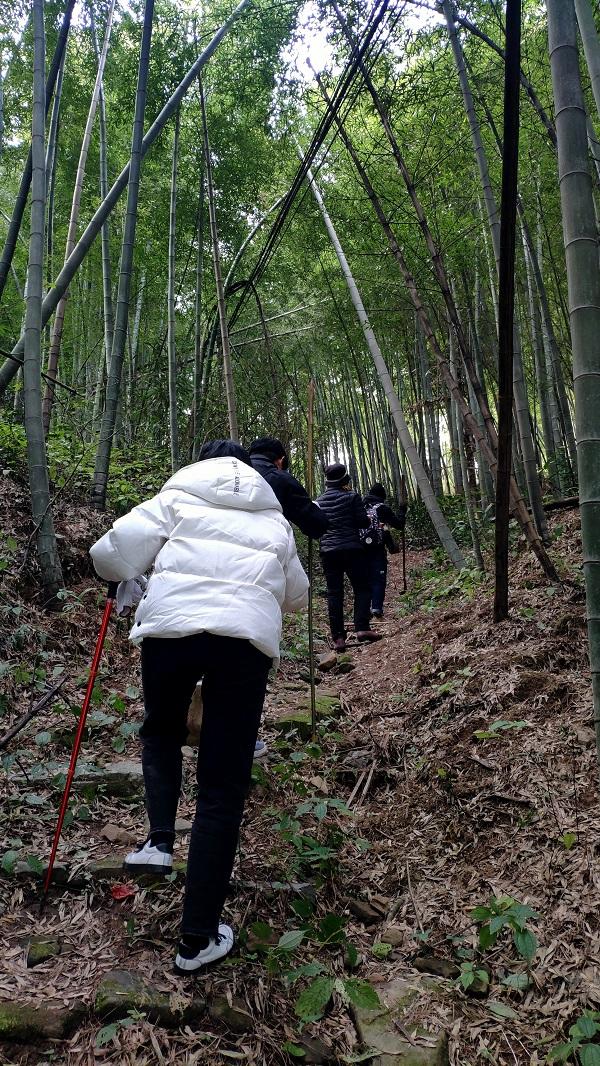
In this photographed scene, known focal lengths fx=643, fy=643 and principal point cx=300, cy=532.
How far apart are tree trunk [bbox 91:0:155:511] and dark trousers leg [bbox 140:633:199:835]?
3.00m

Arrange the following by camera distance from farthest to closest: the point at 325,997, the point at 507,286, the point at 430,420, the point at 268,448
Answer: the point at 430,420 < the point at 268,448 < the point at 507,286 < the point at 325,997

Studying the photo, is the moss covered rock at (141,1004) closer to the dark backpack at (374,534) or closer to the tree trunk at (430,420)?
the dark backpack at (374,534)

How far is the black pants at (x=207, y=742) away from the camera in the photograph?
1473mm

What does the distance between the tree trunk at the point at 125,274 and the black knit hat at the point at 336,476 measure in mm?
1731

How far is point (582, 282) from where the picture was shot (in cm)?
164

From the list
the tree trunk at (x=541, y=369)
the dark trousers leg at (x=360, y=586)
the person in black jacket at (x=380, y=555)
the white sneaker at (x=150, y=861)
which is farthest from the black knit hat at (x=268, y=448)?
the tree trunk at (x=541, y=369)

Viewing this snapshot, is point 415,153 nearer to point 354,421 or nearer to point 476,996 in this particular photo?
point 476,996

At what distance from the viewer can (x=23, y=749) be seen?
7.86 ft

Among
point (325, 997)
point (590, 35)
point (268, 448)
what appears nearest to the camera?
A: point (325, 997)

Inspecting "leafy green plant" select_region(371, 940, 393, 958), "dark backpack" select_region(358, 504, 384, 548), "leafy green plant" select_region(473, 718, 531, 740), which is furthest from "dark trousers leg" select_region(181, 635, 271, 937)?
"dark backpack" select_region(358, 504, 384, 548)

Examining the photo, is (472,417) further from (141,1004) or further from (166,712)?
(141,1004)

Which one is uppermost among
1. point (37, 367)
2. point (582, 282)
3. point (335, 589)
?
point (37, 367)

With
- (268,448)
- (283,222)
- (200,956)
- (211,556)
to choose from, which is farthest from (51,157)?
(200,956)

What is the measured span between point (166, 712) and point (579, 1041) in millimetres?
1151
